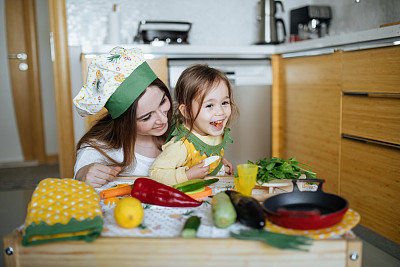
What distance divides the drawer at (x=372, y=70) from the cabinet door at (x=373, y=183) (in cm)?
30

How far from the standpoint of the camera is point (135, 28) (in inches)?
133

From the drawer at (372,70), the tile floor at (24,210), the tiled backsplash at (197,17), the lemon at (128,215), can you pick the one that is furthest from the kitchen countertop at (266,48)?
the lemon at (128,215)

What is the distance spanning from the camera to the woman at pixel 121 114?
49.8 inches

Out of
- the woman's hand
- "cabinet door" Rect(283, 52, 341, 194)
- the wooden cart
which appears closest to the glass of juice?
the wooden cart

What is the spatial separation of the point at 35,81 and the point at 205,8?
2066mm

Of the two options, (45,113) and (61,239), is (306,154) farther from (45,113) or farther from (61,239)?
(45,113)

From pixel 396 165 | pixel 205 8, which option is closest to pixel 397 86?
pixel 396 165

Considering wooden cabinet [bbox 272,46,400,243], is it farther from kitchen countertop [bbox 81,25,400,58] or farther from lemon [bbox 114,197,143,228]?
lemon [bbox 114,197,143,228]

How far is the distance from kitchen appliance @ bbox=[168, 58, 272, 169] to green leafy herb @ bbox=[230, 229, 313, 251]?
7.24ft

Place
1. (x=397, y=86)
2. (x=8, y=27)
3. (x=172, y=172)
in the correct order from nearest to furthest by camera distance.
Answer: (x=172, y=172) < (x=397, y=86) < (x=8, y=27)

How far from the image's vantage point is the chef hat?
126 centimetres

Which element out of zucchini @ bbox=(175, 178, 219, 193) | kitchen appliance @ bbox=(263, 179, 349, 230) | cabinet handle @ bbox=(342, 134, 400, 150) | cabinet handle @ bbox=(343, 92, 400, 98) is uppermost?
cabinet handle @ bbox=(343, 92, 400, 98)

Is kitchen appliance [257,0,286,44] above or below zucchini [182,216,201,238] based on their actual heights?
above

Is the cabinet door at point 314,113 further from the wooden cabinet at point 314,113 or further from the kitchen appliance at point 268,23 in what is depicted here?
the kitchen appliance at point 268,23
